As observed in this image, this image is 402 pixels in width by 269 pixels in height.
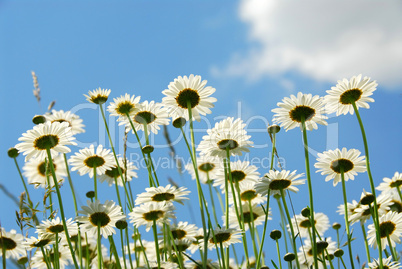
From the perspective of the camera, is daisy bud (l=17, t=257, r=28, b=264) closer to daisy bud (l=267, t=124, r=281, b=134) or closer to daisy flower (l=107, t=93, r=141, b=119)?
daisy flower (l=107, t=93, r=141, b=119)

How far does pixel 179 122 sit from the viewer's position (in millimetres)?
2941

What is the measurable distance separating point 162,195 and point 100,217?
40 centimetres

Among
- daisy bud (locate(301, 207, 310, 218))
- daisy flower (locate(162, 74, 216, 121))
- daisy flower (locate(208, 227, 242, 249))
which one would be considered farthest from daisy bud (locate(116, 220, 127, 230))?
daisy bud (locate(301, 207, 310, 218))

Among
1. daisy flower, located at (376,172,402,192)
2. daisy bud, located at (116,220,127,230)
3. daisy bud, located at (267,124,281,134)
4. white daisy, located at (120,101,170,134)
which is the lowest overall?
daisy bud, located at (116,220,127,230)

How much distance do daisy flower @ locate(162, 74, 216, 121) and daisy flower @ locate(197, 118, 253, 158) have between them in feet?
0.52

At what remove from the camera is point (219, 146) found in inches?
112

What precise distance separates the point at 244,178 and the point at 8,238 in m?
1.85

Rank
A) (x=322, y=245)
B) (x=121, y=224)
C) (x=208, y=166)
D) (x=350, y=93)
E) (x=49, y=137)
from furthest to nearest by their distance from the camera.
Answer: (x=208, y=166), (x=350, y=93), (x=49, y=137), (x=322, y=245), (x=121, y=224)

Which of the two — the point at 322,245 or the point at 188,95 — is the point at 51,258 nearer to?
the point at 188,95

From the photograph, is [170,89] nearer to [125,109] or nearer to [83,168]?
[125,109]

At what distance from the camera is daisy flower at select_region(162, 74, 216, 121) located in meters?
2.85

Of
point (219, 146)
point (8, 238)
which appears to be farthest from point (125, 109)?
point (8, 238)

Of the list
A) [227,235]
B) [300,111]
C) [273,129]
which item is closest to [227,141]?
[273,129]

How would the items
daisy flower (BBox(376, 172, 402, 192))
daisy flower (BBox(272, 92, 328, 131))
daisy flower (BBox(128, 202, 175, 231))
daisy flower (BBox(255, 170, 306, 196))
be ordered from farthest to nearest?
daisy flower (BBox(376, 172, 402, 192)) → daisy flower (BBox(272, 92, 328, 131)) → daisy flower (BBox(255, 170, 306, 196)) → daisy flower (BBox(128, 202, 175, 231))
